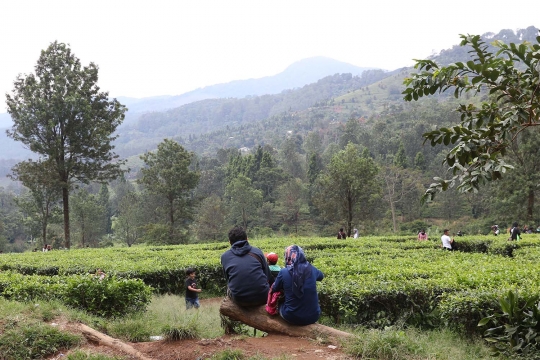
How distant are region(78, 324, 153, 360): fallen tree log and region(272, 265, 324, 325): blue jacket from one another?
5.66ft

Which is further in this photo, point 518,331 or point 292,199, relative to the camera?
point 292,199

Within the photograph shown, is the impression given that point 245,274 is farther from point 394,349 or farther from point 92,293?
point 92,293

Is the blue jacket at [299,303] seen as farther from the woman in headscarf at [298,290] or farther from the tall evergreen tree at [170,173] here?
the tall evergreen tree at [170,173]

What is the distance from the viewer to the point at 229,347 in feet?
14.9

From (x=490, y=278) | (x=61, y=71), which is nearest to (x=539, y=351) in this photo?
(x=490, y=278)

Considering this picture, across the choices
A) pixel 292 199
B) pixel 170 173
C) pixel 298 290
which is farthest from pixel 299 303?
pixel 292 199

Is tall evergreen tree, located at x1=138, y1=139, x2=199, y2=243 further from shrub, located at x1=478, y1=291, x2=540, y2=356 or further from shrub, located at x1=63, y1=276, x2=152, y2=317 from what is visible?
shrub, located at x1=478, y1=291, x2=540, y2=356

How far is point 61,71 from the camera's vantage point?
22812 mm

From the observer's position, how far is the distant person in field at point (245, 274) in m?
5.16

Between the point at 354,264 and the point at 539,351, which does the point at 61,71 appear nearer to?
the point at 354,264

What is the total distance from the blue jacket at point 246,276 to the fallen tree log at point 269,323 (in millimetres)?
147

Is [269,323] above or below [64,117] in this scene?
below

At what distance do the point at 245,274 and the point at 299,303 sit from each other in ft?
2.55

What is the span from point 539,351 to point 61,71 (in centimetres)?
2506
